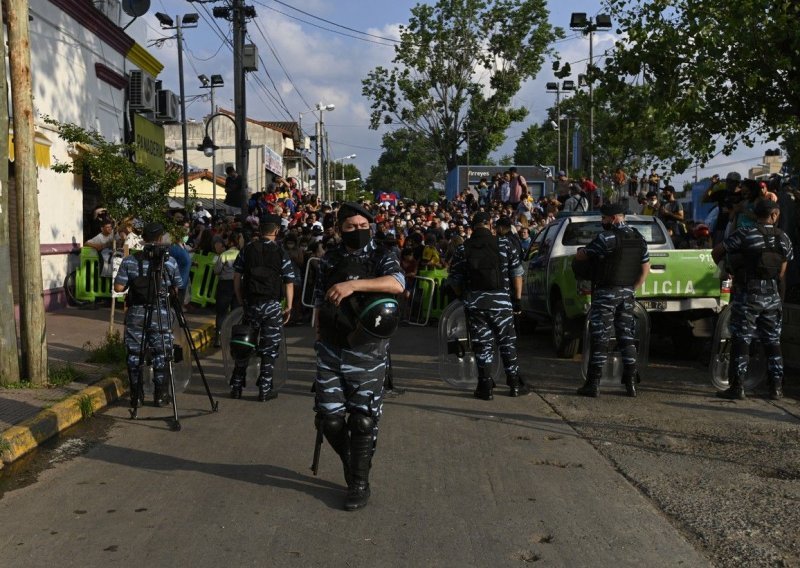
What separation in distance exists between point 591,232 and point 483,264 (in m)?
4.41

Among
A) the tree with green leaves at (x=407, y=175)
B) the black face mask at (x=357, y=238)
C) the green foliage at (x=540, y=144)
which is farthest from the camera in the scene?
the tree with green leaves at (x=407, y=175)

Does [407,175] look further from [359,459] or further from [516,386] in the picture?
[359,459]

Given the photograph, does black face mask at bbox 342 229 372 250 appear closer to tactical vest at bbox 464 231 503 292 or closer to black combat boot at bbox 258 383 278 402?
tactical vest at bbox 464 231 503 292

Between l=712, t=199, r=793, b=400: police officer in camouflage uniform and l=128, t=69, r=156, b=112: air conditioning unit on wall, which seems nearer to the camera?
l=712, t=199, r=793, b=400: police officer in camouflage uniform

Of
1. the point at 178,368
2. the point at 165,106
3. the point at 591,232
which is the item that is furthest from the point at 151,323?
the point at 165,106

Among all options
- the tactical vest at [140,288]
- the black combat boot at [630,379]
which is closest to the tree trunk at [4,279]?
the tactical vest at [140,288]

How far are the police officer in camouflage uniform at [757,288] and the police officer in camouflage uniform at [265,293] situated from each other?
429cm

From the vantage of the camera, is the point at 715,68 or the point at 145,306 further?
the point at 715,68

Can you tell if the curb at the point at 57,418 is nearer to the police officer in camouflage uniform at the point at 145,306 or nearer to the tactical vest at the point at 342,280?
the police officer in camouflage uniform at the point at 145,306

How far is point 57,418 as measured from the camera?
791 cm

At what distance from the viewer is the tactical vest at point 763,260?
8.70 meters

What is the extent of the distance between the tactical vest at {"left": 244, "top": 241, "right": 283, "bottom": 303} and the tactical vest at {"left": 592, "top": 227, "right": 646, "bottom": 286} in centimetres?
317

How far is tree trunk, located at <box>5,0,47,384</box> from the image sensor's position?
9.16 metres

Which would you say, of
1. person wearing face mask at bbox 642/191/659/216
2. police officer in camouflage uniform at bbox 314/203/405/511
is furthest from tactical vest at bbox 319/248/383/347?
person wearing face mask at bbox 642/191/659/216
